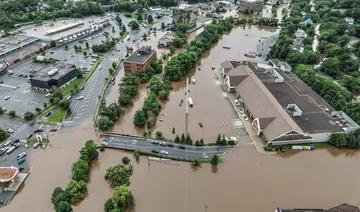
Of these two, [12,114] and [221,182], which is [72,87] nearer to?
[12,114]

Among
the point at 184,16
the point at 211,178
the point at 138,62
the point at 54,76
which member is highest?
the point at 184,16

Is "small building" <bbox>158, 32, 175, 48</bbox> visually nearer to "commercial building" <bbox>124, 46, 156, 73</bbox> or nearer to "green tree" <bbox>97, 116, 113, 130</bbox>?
"commercial building" <bbox>124, 46, 156, 73</bbox>

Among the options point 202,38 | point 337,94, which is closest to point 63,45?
point 202,38

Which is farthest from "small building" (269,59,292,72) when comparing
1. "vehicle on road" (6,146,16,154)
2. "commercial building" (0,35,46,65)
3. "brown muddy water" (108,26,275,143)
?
"commercial building" (0,35,46,65)

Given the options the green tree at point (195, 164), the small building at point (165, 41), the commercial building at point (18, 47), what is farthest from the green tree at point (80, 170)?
the small building at point (165, 41)

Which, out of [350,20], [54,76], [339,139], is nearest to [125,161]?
[54,76]

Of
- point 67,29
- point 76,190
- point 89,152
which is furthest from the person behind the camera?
point 67,29
